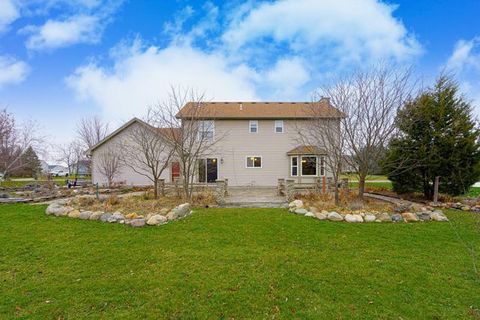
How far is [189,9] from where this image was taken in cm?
1295

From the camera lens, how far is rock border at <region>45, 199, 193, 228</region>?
6.84 m

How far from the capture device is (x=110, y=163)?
17250 mm

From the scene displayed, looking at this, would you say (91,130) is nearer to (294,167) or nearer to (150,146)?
(150,146)

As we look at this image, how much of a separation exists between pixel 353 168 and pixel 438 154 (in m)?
3.59

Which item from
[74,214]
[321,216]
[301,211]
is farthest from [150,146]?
[321,216]

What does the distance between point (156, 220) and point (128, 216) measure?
42.4 inches

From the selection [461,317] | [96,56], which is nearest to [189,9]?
[96,56]

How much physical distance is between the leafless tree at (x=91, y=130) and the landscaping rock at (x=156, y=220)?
23.6 metres

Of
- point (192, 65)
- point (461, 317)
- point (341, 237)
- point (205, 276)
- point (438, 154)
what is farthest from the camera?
point (192, 65)

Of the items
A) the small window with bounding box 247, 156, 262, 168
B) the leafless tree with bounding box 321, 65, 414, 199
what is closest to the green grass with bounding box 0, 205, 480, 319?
the leafless tree with bounding box 321, 65, 414, 199

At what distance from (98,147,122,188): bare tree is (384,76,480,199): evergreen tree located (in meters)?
16.5

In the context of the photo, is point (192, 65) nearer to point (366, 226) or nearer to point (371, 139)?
point (371, 139)

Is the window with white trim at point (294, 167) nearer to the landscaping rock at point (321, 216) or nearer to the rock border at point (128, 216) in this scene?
the landscaping rock at point (321, 216)

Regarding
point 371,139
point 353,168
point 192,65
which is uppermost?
point 192,65
